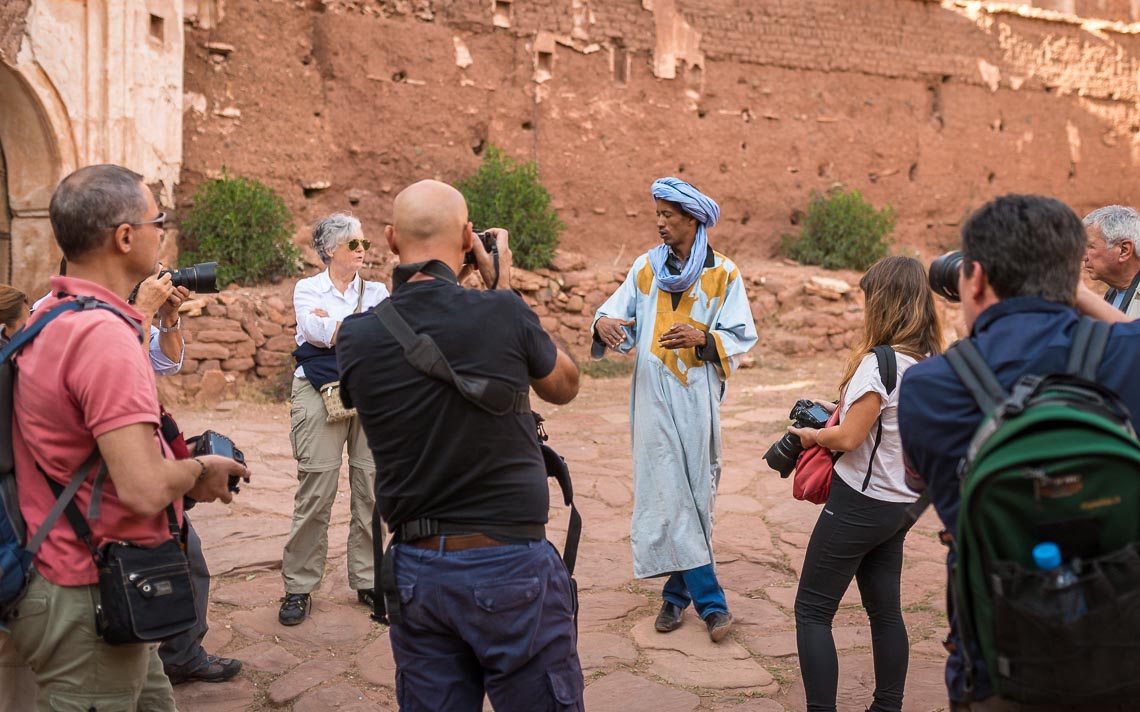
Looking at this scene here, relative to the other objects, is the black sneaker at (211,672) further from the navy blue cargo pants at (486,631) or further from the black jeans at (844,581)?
the black jeans at (844,581)

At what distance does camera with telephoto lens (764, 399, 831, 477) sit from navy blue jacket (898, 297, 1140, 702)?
4.58ft

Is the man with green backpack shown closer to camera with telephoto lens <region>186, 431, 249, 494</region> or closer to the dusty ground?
camera with telephoto lens <region>186, 431, 249, 494</region>

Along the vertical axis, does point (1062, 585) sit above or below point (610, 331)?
below

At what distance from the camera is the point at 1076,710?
1.93 metres

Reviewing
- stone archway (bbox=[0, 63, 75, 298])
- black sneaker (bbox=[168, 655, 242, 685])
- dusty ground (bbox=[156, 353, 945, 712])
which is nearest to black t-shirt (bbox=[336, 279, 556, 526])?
dusty ground (bbox=[156, 353, 945, 712])

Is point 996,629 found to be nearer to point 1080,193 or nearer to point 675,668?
point 675,668

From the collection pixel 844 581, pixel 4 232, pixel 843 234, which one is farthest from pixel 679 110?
pixel 844 581

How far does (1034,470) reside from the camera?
1771mm

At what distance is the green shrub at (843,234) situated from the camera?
45.4 ft

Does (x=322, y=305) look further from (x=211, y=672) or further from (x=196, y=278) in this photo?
(x=211, y=672)

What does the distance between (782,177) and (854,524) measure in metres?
12.1

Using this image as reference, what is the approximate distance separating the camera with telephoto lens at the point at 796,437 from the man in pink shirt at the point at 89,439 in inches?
79.2

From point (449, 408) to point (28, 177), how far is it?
895 cm

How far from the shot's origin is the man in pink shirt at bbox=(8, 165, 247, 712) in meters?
2.25
